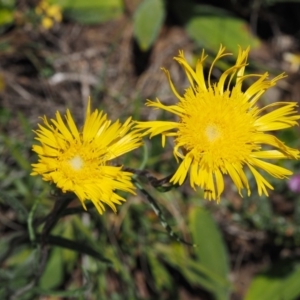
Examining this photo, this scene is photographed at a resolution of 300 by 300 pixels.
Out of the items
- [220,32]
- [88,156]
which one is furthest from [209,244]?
[88,156]

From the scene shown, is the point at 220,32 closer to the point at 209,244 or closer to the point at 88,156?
the point at 209,244

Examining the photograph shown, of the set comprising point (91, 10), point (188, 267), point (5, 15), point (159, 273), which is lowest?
point (159, 273)

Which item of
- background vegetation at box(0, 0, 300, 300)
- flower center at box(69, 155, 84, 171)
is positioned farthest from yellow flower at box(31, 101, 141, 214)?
background vegetation at box(0, 0, 300, 300)

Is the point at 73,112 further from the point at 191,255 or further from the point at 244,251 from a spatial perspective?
the point at 244,251

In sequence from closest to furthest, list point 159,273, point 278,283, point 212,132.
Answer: point 212,132 → point 159,273 → point 278,283

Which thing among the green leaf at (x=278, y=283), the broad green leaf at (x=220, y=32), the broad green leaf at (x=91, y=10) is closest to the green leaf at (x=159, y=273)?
the green leaf at (x=278, y=283)

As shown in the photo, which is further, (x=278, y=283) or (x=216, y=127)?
(x=278, y=283)

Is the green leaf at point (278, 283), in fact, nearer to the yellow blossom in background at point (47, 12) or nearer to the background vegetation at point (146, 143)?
the background vegetation at point (146, 143)

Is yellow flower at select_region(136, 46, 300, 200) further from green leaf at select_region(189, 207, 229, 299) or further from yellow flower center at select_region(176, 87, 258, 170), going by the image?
green leaf at select_region(189, 207, 229, 299)
